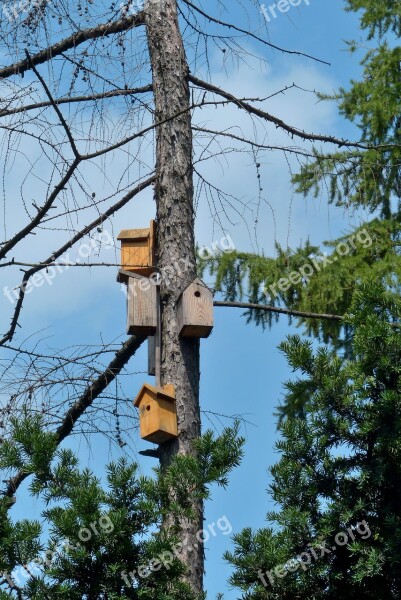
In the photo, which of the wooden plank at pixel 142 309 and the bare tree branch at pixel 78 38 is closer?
the wooden plank at pixel 142 309

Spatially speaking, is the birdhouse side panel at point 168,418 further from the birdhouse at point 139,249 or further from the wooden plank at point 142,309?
the birdhouse at point 139,249

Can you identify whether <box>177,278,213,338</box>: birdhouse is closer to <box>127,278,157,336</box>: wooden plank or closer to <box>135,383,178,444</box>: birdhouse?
<box>127,278,157,336</box>: wooden plank

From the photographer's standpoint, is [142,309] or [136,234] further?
[136,234]

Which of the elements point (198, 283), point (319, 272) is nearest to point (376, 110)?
point (319, 272)

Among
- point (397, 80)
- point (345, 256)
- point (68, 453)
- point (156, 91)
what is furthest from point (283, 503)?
point (397, 80)

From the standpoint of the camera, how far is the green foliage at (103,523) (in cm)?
411

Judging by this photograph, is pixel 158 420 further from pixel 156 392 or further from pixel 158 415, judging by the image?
pixel 156 392

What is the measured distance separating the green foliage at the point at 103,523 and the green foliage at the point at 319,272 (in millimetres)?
4607

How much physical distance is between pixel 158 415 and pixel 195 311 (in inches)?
20.9

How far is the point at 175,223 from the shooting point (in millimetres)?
5602

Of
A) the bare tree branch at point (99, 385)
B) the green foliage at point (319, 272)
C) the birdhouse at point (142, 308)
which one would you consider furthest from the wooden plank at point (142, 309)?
the green foliage at point (319, 272)

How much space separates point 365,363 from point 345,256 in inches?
186

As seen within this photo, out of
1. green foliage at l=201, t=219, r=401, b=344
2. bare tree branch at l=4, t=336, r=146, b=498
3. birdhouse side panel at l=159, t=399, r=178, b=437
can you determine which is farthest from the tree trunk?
green foliage at l=201, t=219, r=401, b=344

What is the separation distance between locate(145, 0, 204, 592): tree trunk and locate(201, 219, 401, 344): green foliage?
10.1 ft
